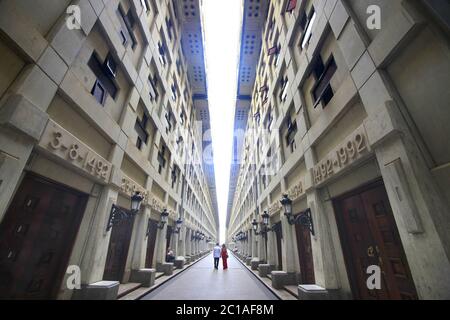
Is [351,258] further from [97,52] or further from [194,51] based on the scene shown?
[194,51]

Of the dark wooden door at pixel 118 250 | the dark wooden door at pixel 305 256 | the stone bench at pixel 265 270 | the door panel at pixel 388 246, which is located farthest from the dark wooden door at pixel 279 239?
the dark wooden door at pixel 118 250

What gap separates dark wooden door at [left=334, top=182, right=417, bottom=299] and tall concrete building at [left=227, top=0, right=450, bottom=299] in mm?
26

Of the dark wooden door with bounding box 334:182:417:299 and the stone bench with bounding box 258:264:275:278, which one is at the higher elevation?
the dark wooden door with bounding box 334:182:417:299

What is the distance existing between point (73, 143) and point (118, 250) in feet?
18.8

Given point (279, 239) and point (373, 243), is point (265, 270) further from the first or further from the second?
point (373, 243)

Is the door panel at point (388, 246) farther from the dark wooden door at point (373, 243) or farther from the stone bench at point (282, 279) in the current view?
the stone bench at point (282, 279)

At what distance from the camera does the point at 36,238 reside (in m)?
4.63

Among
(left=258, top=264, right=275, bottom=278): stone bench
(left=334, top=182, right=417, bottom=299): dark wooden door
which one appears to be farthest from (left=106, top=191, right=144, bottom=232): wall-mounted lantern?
(left=258, top=264, right=275, bottom=278): stone bench

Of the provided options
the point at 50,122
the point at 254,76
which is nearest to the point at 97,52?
the point at 50,122

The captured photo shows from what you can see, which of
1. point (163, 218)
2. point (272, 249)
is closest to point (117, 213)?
point (163, 218)

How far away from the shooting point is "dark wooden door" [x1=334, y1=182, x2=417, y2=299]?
13.3 feet

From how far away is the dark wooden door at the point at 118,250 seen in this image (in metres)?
8.00

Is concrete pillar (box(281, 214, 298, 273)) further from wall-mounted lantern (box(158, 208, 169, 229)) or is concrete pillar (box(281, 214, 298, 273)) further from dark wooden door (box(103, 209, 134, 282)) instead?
dark wooden door (box(103, 209, 134, 282))
